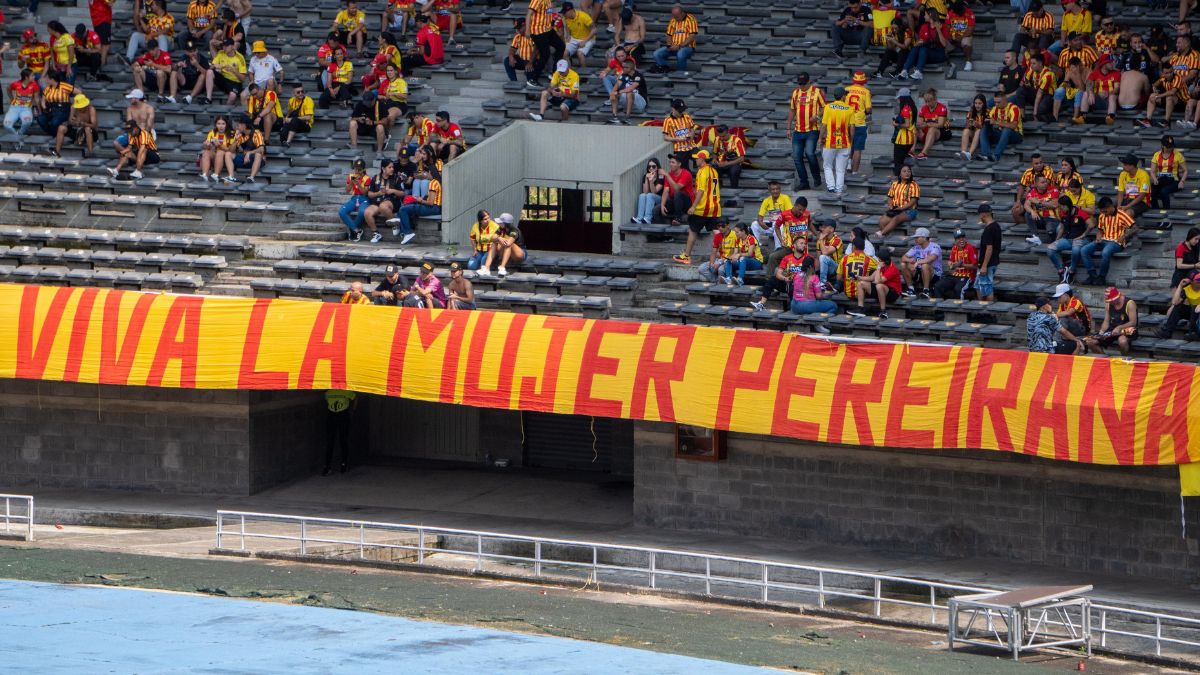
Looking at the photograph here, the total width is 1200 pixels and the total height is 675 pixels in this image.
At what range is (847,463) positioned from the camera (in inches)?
955

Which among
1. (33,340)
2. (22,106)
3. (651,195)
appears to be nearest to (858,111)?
(651,195)

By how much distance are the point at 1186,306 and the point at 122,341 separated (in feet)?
48.0

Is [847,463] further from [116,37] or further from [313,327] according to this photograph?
[116,37]

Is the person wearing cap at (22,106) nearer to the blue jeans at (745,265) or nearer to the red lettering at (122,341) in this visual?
the red lettering at (122,341)

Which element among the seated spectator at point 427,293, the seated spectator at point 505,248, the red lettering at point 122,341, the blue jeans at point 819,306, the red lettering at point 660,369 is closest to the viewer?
the red lettering at point 660,369

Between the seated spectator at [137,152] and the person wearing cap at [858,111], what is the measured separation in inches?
459

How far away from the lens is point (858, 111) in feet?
94.7

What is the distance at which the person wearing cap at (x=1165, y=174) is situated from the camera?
26531 millimetres

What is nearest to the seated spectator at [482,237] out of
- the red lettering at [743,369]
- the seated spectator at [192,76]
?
the red lettering at [743,369]

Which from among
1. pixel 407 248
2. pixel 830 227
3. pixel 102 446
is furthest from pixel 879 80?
pixel 102 446

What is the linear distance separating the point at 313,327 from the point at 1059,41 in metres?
12.5

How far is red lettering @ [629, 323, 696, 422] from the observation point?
81.9 ft

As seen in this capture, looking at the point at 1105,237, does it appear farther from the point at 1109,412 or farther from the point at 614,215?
the point at 614,215

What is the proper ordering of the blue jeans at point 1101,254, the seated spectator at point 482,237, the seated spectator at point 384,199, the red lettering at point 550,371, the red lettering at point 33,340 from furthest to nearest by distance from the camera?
1. the seated spectator at point 384,199
2. the seated spectator at point 482,237
3. the red lettering at point 33,340
4. the red lettering at point 550,371
5. the blue jeans at point 1101,254
